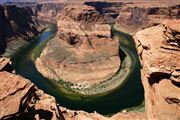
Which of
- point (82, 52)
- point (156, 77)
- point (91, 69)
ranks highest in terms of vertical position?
point (156, 77)

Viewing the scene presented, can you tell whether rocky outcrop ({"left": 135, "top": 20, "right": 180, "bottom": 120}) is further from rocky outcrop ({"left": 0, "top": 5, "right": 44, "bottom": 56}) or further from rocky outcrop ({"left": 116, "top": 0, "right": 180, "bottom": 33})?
rocky outcrop ({"left": 0, "top": 5, "right": 44, "bottom": 56})

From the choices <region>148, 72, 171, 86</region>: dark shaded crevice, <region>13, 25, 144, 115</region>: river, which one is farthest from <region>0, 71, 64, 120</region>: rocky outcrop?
<region>13, 25, 144, 115</region>: river

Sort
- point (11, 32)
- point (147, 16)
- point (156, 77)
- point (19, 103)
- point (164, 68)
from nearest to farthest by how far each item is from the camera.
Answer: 1. point (19, 103)
2. point (164, 68)
3. point (156, 77)
4. point (147, 16)
5. point (11, 32)

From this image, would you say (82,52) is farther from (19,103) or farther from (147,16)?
(19,103)

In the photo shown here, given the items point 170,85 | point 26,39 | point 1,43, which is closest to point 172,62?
point 170,85

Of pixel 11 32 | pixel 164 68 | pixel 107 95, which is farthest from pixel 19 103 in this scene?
pixel 11 32

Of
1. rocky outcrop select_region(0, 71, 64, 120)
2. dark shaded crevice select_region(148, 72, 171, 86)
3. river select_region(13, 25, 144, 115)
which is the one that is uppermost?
dark shaded crevice select_region(148, 72, 171, 86)

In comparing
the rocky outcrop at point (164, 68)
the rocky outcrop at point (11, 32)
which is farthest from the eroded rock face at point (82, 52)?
the rocky outcrop at point (164, 68)
